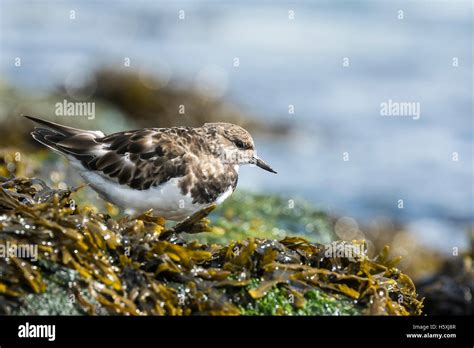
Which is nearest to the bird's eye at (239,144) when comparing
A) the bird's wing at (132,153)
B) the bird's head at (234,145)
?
the bird's head at (234,145)

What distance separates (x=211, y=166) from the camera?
15.5 feet

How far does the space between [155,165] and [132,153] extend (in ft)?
0.61

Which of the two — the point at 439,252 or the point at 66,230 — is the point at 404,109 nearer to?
the point at 439,252

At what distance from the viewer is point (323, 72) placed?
1736cm

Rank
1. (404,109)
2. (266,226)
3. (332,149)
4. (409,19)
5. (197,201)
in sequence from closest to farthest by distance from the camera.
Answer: (197,201) < (266,226) < (332,149) < (404,109) < (409,19)

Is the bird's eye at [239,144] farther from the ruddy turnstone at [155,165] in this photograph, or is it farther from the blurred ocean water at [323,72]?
the blurred ocean water at [323,72]

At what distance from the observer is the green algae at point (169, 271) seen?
137 inches

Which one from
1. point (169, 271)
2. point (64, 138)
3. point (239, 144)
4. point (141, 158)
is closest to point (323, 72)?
point (239, 144)

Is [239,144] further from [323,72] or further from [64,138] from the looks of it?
[323,72]

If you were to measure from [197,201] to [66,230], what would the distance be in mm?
1136

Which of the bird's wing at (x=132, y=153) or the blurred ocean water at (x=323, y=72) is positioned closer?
the bird's wing at (x=132, y=153)

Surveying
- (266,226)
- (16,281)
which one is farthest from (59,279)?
(266,226)

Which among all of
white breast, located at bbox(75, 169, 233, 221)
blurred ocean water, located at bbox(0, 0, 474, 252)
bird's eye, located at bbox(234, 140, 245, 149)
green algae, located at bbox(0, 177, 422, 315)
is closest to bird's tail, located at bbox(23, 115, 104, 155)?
white breast, located at bbox(75, 169, 233, 221)
